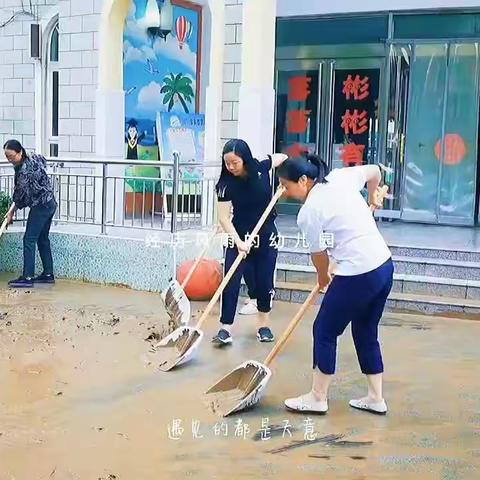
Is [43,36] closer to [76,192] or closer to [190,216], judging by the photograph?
[76,192]

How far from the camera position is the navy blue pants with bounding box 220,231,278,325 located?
5.73 metres

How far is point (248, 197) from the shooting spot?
18.5ft

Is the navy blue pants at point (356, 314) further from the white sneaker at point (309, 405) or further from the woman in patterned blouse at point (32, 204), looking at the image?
the woman in patterned blouse at point (32, 204)

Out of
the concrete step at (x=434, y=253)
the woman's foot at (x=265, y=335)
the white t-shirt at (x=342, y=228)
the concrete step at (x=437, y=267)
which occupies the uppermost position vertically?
the white t-shirt at (x=342, y=228)

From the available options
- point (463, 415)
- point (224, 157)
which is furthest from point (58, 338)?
point (463, 415)

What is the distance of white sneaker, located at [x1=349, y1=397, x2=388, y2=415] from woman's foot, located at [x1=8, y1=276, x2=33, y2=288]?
4615 mm

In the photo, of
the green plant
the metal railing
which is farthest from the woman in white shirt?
the green plant

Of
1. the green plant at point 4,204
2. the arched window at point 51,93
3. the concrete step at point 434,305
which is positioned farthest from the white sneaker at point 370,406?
the arched window at point 51,93

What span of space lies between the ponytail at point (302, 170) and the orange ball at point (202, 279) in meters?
3.17

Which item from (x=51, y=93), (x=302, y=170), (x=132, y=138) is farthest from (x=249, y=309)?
(x=51, y=93)

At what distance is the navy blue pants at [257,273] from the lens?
5734 mm

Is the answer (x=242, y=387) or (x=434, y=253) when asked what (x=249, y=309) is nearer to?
(x=434, y=253)

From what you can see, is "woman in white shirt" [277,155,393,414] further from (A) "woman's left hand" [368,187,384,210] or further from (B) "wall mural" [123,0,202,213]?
(B) "wall mural" [123,0,202,213]

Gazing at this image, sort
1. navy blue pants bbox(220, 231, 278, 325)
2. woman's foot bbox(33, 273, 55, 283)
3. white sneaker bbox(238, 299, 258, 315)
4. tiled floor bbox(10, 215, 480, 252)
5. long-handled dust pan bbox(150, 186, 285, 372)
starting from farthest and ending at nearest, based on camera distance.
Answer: woman's foot bbox(33, 273, 55, 283) → tiled floor bbox(10, 215, 480, 252) → white sneaker bbox(238, 299, 258, 315) → navy blue pants bbox(220, 231, 278, 325) → long-handled dust pan bbox(150, 186, 285, 372)
